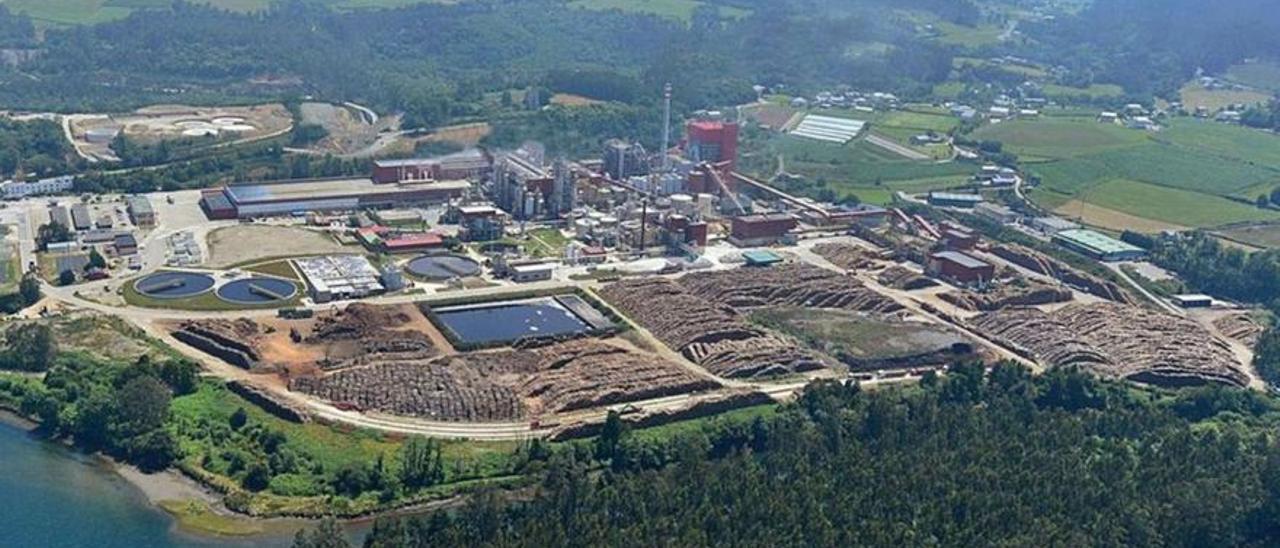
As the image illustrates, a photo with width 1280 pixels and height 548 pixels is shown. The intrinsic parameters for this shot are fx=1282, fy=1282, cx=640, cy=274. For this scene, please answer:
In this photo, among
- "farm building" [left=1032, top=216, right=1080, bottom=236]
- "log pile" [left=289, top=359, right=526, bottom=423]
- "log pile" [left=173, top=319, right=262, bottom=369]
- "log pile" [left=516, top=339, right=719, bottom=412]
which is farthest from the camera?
"farm building" [left=1032, top=216, right=1080, bottom=236]

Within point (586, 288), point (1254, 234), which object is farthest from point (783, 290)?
point (1254, 234)

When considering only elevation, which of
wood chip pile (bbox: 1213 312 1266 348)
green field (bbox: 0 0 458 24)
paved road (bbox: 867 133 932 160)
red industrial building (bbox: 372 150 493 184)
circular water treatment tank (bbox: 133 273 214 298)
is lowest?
wood chip pile (bbox: 1213 312 1266 348)

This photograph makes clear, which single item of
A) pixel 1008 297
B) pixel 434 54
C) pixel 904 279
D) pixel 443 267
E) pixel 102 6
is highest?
pixel 102 6

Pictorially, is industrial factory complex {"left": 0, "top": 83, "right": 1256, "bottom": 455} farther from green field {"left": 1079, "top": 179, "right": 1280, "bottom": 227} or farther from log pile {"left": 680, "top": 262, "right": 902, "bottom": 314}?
green field {"left": 1079, "top": 179, "right": 1280, "bottom": 227}

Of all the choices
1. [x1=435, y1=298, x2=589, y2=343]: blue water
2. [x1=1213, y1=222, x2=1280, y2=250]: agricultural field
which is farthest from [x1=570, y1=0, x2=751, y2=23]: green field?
[x1=435, y1=298, x2=589, y2=343]: blue water

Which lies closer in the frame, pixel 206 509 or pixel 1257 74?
pixel 206 509

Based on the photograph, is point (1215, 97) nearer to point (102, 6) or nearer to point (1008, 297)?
point (1008, 297)

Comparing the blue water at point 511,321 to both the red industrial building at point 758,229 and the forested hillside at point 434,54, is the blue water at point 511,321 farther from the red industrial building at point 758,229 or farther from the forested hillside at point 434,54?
the forested hillside at point 434,54
